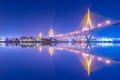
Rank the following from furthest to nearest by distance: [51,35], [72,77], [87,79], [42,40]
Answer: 1. [42,40]
2. [51,35]
3. [72,77]
4. [87,79]

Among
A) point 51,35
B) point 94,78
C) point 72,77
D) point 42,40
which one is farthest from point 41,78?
point 42,40

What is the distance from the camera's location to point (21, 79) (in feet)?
19.9

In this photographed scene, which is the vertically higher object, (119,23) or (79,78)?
(119,23)

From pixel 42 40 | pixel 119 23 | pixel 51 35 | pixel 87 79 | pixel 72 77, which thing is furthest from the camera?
pixel 42 40

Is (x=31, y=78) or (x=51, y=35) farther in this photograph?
(x=51, y=35)

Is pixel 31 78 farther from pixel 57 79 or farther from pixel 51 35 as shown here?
pixel 51 35

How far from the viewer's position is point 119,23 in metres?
34.6

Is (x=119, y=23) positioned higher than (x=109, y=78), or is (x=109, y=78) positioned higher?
(x=119, y=23)

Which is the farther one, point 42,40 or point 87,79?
point 42,40

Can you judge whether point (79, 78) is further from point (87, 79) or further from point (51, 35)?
point (51, 35)

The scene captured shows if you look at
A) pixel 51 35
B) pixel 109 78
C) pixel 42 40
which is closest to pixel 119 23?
pixel 109 78

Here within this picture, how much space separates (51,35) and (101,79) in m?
62.3

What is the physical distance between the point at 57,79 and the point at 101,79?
98 centimetres

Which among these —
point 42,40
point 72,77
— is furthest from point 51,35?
point 72,77
